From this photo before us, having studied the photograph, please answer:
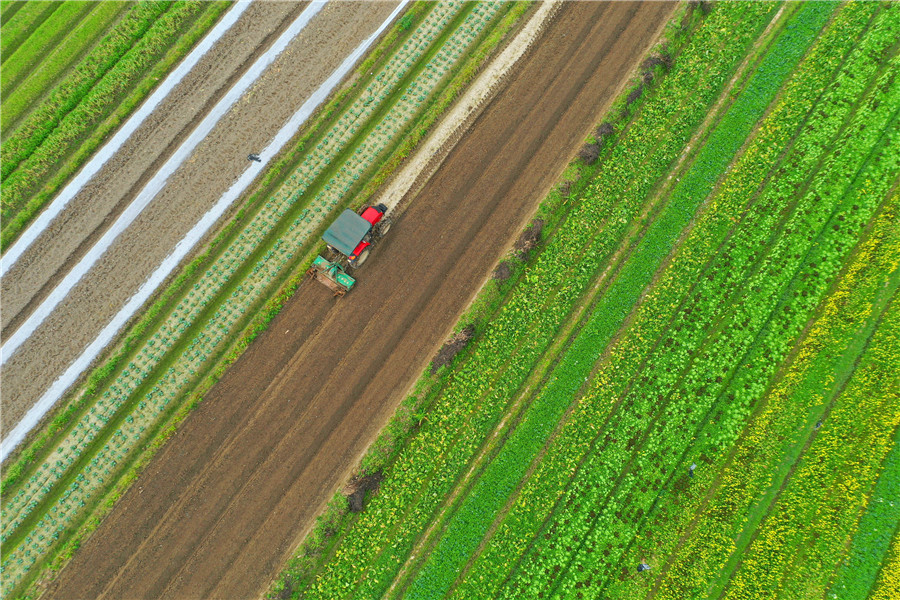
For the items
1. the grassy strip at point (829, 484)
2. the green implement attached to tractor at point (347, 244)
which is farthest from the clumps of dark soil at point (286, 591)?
the grassy strip at point (829, 484)

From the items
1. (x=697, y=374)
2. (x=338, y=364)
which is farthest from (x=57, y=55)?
(x=697, y=374)

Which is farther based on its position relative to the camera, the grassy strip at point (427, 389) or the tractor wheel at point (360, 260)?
the tractor wheel at point (360, 260)

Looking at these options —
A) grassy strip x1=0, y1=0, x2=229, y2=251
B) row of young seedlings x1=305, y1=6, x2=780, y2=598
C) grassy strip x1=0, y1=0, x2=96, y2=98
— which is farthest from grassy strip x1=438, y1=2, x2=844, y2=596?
grassy strip x1=0, y1=0, x2=96, y2=98

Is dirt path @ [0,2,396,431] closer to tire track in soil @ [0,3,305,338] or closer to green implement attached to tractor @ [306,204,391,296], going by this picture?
tire track in soil @ [0,3,305,338]

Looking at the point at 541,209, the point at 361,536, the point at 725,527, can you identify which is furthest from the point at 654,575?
the point at 541,209

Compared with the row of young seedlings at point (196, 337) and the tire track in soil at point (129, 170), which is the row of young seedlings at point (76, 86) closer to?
the tire track in soil at point (129, 170)

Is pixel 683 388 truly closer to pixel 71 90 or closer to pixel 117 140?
pixel 117 140
